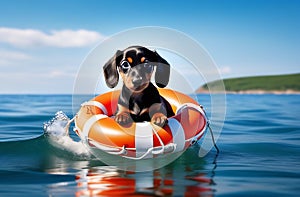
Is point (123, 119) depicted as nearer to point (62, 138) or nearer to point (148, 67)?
point (148, 67)

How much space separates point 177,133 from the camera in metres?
4.86

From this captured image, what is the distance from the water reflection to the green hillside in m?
80.4

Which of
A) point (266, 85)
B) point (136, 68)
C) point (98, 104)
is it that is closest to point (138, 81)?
point (136, 68)

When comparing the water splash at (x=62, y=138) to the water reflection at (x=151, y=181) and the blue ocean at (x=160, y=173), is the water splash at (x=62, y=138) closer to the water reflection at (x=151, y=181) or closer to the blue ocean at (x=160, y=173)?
the blue ocean at (x=160, y=173)

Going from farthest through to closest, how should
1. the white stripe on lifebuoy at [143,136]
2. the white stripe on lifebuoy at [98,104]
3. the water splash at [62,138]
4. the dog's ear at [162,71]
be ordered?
the water splash at [62,138]
the white stripe on lifebuoy at [98,104]
the dog's ear at [162,71]
the white stripe on lifebuoy at [143,136]

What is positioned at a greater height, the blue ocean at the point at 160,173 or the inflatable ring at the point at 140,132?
the inflatable ring at the point at 140,132

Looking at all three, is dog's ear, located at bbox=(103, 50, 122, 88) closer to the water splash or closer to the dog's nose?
the dog's nose

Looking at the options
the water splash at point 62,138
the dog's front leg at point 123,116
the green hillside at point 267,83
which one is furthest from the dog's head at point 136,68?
the green hillside at point 267,83

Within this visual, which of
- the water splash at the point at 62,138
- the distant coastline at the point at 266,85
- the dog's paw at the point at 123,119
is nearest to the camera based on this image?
the dog's paw at the point at 123,119

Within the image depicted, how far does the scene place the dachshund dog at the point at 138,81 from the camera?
4.72 metres

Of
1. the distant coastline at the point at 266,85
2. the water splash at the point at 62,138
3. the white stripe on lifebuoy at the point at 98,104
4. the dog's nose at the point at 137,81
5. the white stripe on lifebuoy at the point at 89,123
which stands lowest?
the water splash at the point at 62,138

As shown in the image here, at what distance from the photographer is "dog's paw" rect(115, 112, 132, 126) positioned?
4805 millimetres

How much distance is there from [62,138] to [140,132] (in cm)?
268

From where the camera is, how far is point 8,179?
14.5 feet
